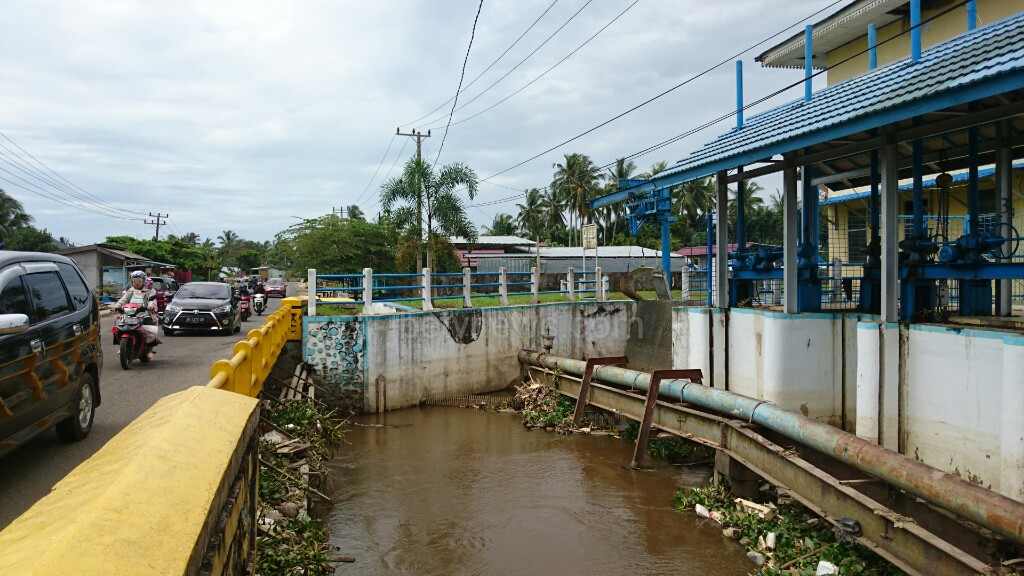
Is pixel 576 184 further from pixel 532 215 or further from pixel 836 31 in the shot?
pixel 836 31

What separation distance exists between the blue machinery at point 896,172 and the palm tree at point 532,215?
1994 inches

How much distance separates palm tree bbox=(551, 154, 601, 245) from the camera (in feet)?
180

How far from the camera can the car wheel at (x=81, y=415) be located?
6270 mm

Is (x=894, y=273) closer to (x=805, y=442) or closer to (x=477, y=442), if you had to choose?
(x=805, y=442)

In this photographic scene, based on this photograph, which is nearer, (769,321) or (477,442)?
(769,321)

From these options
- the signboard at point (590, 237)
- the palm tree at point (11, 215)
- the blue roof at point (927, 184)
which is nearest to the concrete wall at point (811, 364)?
the blue roof at point (927, 184)

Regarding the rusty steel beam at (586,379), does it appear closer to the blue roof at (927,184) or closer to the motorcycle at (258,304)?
the blue roof at (927,184)

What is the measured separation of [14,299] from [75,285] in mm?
1447

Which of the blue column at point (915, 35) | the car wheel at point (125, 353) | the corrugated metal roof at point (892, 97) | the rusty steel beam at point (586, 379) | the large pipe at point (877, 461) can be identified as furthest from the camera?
the rusty steel beam at point (586, 379)

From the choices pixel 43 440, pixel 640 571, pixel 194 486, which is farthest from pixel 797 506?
pixel 43 440

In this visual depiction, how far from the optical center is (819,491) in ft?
22.0

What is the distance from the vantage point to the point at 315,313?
13.6m

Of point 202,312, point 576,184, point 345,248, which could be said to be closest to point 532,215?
point 576,184

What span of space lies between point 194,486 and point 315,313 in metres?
11.6
